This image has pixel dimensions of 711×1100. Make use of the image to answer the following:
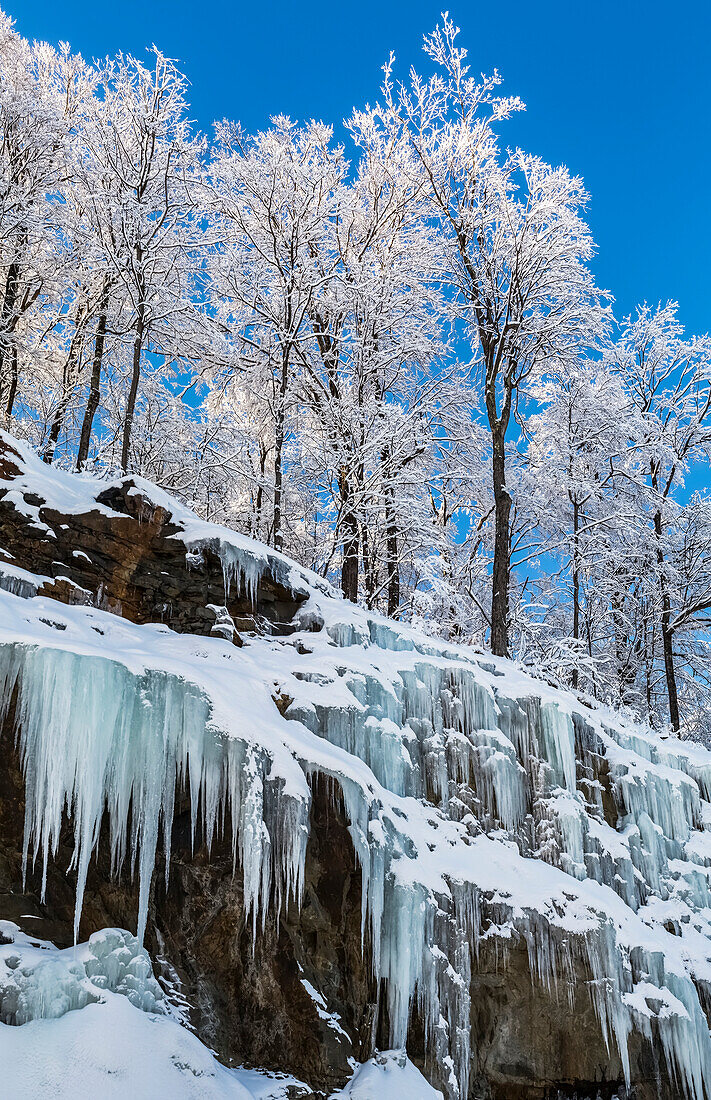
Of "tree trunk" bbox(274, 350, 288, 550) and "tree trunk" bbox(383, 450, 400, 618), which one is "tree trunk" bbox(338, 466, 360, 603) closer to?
"tree trunk" bbox(383, 450, 400, 618)

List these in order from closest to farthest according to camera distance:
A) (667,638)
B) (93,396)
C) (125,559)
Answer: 1. (125,559)
2. (93,396)
3. (667,638)

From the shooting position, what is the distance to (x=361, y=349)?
16.1 metres

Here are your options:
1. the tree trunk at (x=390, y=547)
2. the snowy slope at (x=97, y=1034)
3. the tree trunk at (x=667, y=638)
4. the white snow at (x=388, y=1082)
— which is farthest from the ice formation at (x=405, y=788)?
the tree trunk at (x=667, y=638)

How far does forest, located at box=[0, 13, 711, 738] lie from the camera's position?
1485cm

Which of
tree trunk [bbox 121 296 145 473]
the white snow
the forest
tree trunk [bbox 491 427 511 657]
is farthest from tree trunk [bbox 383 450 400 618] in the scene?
the white snow

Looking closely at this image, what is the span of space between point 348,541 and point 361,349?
4005 millimetres

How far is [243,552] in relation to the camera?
955cm

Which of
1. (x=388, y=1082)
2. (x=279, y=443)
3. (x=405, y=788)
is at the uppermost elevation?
(x=279, y=443)

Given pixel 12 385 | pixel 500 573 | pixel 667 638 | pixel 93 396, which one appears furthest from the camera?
pixel 667 638

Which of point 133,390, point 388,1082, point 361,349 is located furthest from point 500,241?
point 388,1082

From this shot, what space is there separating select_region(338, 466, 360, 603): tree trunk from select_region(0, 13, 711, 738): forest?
0.05 m

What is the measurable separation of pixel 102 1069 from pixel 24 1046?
56 cm

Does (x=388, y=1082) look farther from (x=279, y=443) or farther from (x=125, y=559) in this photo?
(x=279, y=443)

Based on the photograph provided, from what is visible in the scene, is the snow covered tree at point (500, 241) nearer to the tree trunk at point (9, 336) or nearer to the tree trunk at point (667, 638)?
the tree trunk at point (667, 638)
